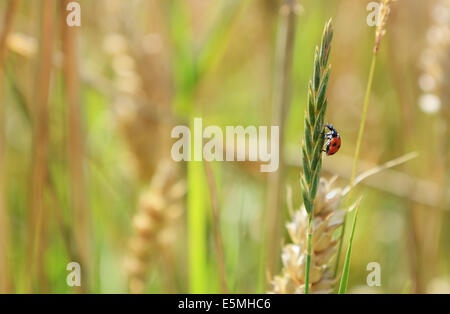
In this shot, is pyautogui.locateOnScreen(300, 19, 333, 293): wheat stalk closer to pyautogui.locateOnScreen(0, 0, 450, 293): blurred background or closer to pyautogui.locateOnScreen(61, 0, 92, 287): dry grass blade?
pyautogui.locateOnScreen(0, 0, 450, 293): blurred background

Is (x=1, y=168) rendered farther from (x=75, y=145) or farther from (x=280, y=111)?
(x=280, y=111)

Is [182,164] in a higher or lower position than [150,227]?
higher

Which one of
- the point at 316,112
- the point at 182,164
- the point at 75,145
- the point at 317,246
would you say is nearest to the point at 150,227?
the point at 75,145

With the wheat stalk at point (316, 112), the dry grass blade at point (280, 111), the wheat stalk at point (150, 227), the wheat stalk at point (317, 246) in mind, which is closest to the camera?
the wheat stalk at point (316, 112)

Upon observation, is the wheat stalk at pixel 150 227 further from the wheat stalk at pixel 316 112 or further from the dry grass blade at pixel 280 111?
the wheat stalk at pixel 316 112

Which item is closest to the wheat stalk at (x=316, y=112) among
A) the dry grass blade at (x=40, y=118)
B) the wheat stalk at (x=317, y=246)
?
the wheat stalk at (x=317, y=246)

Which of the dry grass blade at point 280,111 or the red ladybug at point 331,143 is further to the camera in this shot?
the dry grass blade at point 280,111

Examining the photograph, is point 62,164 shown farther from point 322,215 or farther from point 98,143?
point 322,215
